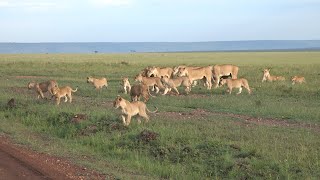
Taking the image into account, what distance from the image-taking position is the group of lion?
1537 cm

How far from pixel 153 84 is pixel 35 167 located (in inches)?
556

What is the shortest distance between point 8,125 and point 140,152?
5471 millimetres

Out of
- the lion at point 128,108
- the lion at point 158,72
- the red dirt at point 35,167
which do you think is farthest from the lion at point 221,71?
the red dirt at point 35,167

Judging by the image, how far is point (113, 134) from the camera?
47.5 feet

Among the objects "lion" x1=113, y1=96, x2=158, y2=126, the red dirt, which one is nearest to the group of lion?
"lion" x1=113, y1=96, x2=158, y2=126

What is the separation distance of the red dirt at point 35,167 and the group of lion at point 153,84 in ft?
11.7

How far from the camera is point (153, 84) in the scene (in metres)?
24.2

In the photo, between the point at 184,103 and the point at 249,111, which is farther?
the point at 184,103

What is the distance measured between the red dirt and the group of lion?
3.56 metres

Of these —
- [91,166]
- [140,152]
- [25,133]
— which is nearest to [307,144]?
[140,152]

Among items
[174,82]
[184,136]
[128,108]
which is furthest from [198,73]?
[184,136]

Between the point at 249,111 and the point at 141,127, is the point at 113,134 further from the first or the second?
the point at 249,111

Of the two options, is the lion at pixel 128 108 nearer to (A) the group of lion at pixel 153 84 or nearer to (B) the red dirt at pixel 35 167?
(A) the group of lion at pixel 153 84

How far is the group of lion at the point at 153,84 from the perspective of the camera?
15.4 metres
